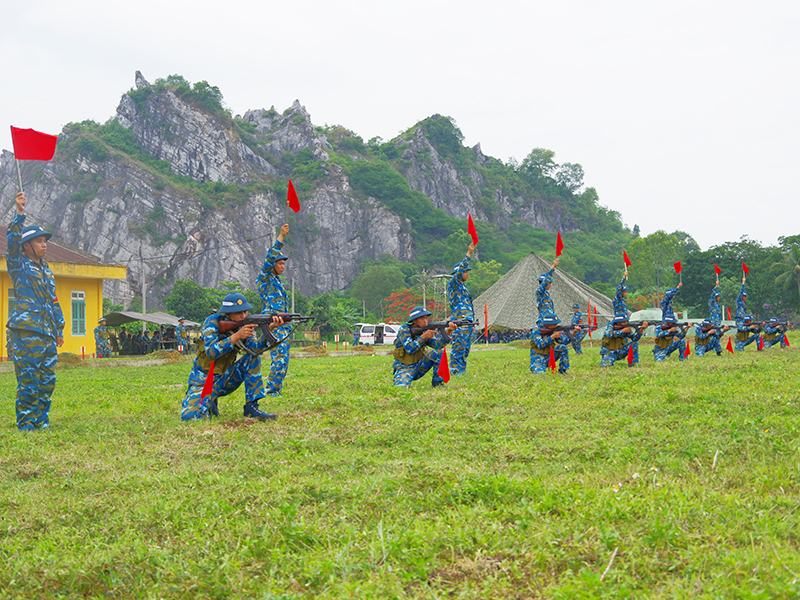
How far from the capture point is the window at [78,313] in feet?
96.7

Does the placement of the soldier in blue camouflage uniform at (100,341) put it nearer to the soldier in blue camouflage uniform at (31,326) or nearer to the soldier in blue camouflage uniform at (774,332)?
the soldier in blue camouflage uniform at (31,326)

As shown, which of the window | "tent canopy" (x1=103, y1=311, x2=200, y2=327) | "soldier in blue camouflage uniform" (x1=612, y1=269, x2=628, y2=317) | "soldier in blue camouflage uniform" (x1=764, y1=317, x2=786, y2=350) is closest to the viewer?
"soldier in blue camouflage uniform" (x1=612, y1=269, x2=628, y2=317)

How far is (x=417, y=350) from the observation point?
10.4 m

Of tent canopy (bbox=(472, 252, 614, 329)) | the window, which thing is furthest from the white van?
the window

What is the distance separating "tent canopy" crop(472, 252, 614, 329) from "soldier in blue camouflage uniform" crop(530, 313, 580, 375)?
2965 centimetres

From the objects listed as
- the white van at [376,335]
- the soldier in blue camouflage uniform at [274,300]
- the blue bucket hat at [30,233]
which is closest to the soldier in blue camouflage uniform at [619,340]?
the soldier in blue camouflage uniform at [274,300]

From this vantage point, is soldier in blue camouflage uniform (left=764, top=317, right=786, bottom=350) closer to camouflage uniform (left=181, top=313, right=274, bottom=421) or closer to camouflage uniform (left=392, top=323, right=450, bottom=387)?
camouflage uniform (left=392, top=323, right=450, bottom=387)

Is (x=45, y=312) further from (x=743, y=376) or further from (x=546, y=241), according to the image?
(x=546, y=241)

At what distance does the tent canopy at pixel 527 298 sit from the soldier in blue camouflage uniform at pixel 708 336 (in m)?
22.2

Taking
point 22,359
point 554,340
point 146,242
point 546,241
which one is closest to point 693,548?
point 22,359

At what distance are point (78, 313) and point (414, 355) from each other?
979 inches

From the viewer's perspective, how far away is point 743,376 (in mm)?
10836

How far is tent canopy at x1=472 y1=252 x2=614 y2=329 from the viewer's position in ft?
143

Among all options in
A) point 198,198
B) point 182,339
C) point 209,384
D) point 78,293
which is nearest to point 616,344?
point 209,384
